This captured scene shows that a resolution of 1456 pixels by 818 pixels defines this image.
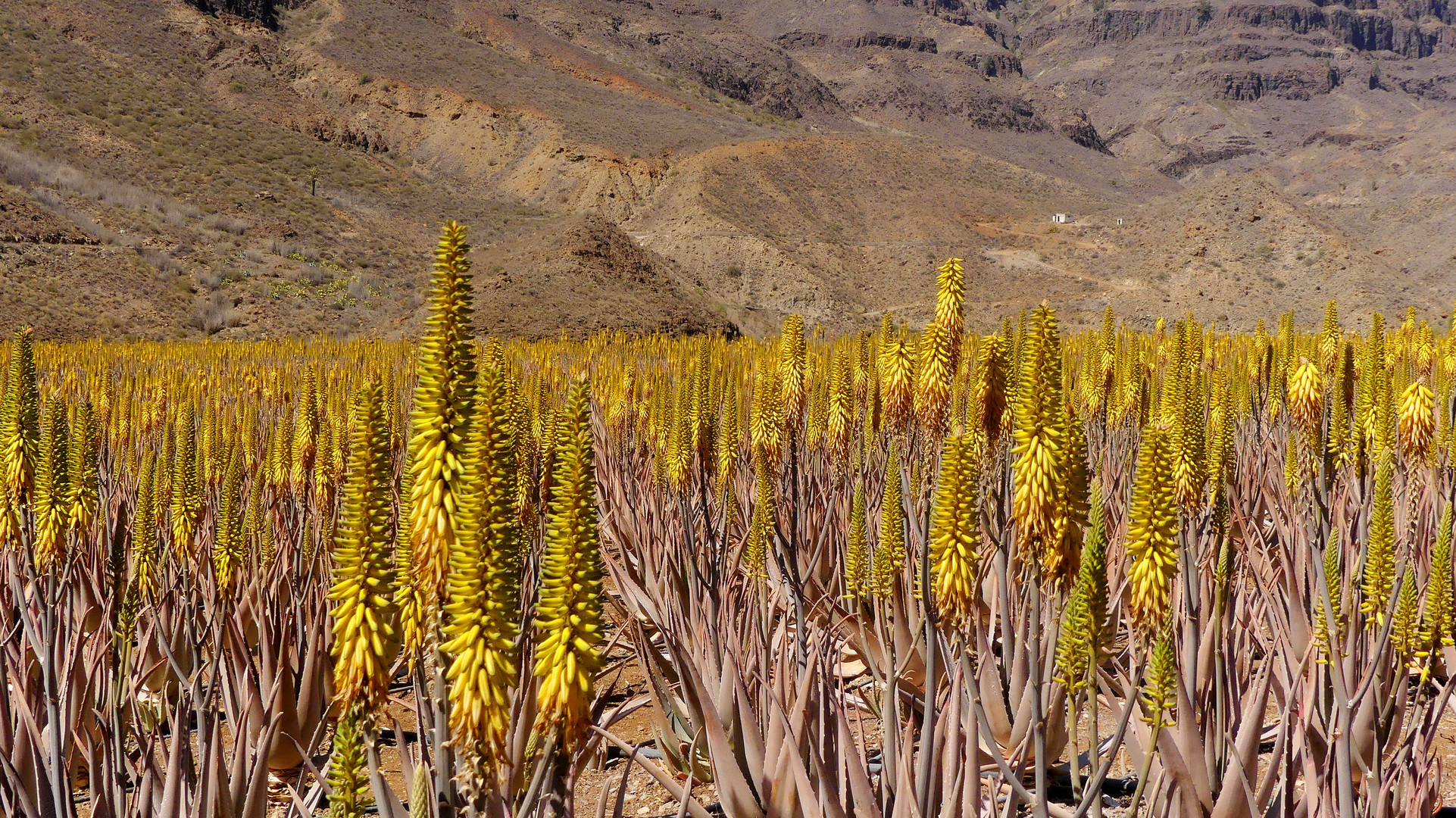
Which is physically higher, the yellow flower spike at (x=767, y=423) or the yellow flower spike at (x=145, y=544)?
the yellow flower spike at (x=767, y=423)

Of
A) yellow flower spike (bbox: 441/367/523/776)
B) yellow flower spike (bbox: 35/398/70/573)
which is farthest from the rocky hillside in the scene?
yellow flower spike (bbox: 441/367/523/776)

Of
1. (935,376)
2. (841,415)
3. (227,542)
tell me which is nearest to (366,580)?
(227,542)

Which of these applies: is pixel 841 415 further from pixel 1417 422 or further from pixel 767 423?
pixel 1417 422

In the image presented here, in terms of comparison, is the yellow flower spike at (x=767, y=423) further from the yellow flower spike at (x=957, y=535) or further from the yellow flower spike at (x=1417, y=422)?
the yellow flower spike at (x=1417, y=422)

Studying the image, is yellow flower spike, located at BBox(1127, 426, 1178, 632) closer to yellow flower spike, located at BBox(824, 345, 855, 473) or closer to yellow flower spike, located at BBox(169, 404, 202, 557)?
yellow flower spike, located at BBox(169, 404, 202, 557)

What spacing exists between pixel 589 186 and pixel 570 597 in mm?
65401

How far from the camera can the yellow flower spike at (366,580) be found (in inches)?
65.6

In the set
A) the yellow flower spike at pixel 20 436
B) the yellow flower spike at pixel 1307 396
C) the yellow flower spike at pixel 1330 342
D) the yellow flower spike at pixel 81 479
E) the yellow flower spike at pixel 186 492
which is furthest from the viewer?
the yellow flower spike at pixel 1330 342

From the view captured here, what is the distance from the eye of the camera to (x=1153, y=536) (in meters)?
2.62

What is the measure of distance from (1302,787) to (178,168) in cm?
5232

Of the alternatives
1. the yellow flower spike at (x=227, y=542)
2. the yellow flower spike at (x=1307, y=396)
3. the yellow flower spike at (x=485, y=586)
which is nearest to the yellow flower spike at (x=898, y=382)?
the yellow flower spike at (x=1307, y=396)

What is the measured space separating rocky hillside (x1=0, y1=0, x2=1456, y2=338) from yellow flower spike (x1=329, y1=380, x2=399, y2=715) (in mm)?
28019

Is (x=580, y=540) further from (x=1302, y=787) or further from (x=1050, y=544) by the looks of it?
(x=1302, y=787)

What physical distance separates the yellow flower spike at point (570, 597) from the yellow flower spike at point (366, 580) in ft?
1.01
